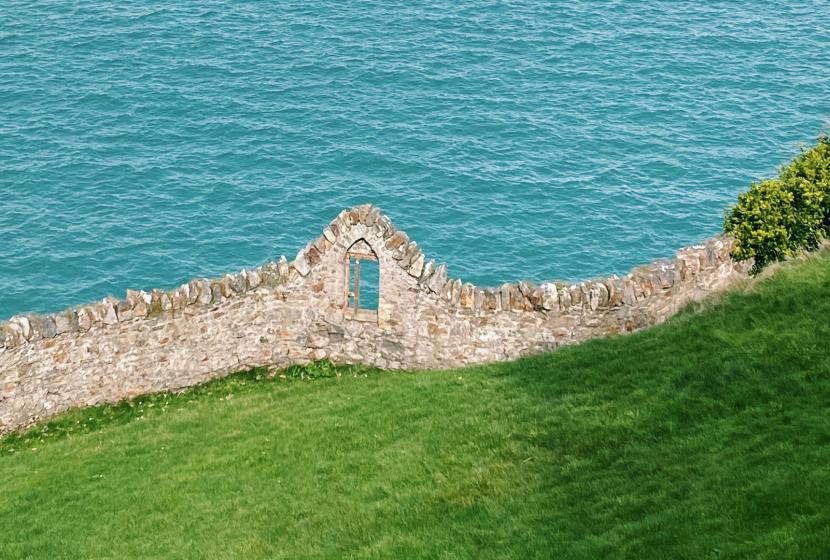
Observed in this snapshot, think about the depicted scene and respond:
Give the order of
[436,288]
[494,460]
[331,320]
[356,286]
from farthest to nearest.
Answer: [331,320]
[356,286]
[436,288]
[494,460]

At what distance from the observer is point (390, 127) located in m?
71.2

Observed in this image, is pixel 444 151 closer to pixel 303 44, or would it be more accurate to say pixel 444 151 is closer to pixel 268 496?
pixel 303 44

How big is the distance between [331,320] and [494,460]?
1111 cm

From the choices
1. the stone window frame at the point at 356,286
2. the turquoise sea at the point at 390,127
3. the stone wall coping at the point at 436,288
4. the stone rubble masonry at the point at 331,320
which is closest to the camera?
the stone rubble masonry at the point at 331,320

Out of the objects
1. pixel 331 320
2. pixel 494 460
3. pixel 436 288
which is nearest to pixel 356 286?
pixel 331 320

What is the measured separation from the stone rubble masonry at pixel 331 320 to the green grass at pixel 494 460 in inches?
44.0

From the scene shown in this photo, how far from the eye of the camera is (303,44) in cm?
8250

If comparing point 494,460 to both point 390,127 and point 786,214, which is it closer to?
point 786,214

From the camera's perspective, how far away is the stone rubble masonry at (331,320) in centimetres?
3334

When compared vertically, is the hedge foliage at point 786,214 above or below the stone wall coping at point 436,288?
above

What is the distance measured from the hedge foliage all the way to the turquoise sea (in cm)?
2115

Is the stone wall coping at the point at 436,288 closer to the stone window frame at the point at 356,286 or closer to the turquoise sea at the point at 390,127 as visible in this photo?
the stone window frame at the point at 356,286

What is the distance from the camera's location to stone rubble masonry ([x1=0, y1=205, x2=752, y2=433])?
1313 inches

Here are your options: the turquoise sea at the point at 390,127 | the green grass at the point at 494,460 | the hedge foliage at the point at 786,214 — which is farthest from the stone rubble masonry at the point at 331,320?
the turquoise sea at the point at 390,127
